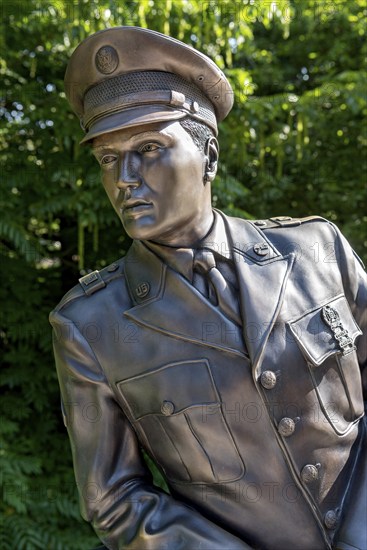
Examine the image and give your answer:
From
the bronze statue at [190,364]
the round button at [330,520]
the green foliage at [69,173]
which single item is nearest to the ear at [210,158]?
the bronze statue at [190,364]

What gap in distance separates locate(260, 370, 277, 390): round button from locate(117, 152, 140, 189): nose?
0.57m

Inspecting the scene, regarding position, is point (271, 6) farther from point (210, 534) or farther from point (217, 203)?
point (210, 534)

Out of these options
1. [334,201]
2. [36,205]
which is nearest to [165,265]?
[36,205]

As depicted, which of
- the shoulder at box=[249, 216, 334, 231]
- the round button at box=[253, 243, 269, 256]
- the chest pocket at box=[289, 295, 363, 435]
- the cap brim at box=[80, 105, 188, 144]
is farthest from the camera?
the shoulder at box=[249, 216, 334, 231]

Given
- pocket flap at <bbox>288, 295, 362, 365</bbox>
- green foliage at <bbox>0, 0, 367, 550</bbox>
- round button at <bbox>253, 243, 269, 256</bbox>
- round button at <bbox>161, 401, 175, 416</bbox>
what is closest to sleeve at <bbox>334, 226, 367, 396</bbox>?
pocket flap at <bbox>288, 295, 362, 365</bbox>

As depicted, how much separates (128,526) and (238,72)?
3095 mm

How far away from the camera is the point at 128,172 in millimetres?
1935

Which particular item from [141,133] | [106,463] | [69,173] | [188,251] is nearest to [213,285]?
[188,251]

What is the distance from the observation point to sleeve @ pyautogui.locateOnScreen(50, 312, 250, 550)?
193 cm

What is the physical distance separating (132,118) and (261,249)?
51cm

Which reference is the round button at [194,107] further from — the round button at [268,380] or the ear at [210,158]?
the round button at [268,380]

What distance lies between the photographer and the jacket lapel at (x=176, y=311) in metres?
1.96

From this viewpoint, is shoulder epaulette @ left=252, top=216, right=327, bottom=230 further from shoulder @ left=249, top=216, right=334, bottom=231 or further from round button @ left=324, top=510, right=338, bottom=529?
round button @ left=324, top=510, right=338, bottom=529

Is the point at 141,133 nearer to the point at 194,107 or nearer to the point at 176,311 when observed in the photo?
the point at 194,107
